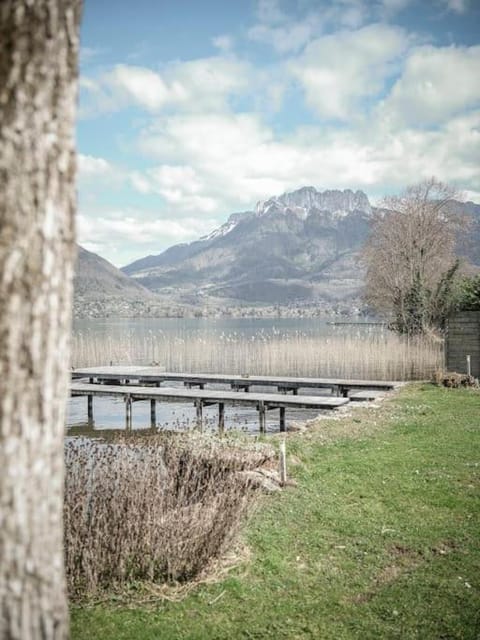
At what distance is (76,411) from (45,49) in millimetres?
18878

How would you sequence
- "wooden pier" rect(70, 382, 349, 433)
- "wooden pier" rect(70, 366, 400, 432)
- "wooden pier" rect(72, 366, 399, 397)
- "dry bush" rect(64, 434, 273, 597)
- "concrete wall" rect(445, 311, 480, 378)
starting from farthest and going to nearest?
"concrete wall" rect(445, 311, 480, 378), "wooden pier" rect(72, 366, 399, 397), "wooden pier" rect(70, 366, 400, 432), "wooden pier" rect(70, 382, 349, 433), "dry bush" rect(64, 434, 273, 597)

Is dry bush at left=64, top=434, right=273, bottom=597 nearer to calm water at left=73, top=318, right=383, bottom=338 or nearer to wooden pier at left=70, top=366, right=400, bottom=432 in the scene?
wooden pier at left=70, top=366, right=400, bottom=432

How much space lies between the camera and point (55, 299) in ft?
6.31

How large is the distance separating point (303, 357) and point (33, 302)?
22.9 m

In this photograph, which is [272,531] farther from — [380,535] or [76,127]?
[76,127]

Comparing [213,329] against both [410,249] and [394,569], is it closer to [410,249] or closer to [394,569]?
[410,249]

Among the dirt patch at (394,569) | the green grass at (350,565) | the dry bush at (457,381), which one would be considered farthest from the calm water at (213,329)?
the dirt patch at (394,569)

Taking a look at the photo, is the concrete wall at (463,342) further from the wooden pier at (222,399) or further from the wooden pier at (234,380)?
the wooden pier at (222,399)

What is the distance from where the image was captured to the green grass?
4168 mm

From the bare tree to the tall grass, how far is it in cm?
248

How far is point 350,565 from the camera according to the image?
513cm

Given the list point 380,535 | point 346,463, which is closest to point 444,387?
point 346,463

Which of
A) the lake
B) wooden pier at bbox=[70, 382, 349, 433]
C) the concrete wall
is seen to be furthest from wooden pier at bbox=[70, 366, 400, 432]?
the concrete wall

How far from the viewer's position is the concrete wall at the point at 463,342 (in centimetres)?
2022
